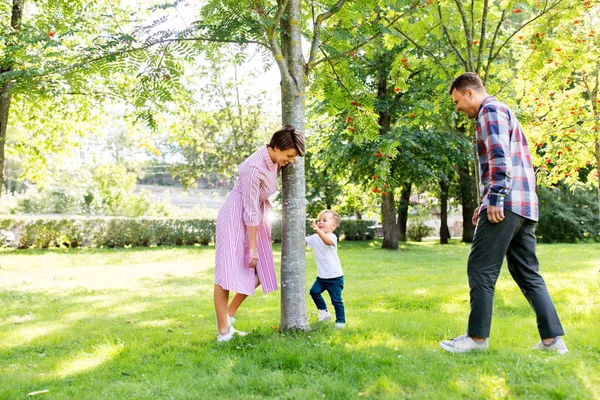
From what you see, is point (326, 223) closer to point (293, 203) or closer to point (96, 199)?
point (293, 203)

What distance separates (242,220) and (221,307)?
81 cm

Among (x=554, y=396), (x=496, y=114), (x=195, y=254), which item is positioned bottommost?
(x=195, y=254)

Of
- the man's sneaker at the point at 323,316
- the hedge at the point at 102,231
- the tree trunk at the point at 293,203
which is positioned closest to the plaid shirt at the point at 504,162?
the tree trunk at the point at 293,203

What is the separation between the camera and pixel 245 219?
14.4 ft

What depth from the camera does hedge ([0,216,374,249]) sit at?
59.4 feet

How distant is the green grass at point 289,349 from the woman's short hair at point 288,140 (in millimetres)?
1687

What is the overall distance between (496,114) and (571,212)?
80.6 ft

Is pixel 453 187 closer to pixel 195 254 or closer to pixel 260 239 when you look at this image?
pixel 195 254

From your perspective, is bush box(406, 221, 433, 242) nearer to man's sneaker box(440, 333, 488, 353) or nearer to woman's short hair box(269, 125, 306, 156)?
woman's short hair box(269, 125, 306, 156)

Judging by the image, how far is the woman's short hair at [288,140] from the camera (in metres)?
4.39

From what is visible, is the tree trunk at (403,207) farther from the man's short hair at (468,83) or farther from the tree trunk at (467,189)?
the man's short hair at (468,83)

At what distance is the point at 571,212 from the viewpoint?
81.6 ft

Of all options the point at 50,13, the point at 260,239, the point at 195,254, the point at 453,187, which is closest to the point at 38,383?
the point at 260,239

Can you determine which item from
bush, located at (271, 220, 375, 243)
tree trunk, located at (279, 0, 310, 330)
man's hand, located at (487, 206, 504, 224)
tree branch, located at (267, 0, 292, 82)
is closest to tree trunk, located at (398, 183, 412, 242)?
bush, located at (271, 220, 375, 243)
